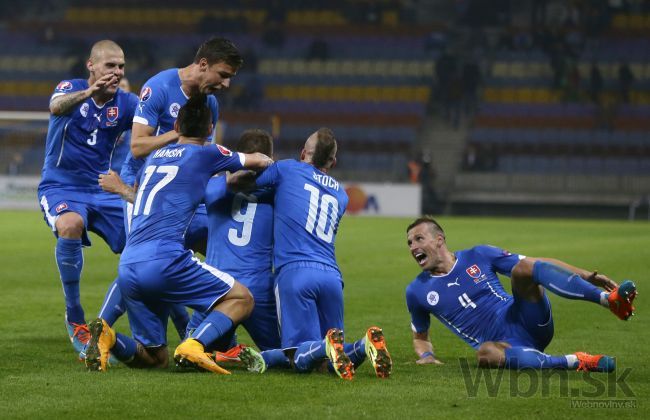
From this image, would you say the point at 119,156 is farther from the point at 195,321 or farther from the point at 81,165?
the point at 195,321

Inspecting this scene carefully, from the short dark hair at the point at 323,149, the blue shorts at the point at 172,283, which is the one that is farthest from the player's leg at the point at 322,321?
the short dark hair at the point at 323,149

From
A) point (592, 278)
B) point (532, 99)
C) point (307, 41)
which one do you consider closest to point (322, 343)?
point (592, 278)

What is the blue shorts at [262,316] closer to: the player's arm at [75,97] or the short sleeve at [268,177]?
the short sleeve at [268,177]

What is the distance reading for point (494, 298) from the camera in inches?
269

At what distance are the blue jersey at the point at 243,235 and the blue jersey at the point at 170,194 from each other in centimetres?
36

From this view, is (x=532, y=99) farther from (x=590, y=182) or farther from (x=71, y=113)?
(x=71, y=113)

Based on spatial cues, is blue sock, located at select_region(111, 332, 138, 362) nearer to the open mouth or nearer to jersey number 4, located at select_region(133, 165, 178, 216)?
jersey number 4, located at select_region(133, 165, 178, 216)

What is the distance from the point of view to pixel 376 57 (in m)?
38.0

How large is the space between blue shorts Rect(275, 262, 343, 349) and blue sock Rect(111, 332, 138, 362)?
88 cm

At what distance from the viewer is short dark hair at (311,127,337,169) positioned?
6785mm

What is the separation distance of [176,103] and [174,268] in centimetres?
162

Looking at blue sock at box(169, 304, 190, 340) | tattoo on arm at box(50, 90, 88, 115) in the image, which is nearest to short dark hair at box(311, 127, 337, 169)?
blue sock at box(169, 304, 190, 340)

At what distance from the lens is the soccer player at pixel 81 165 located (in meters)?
7.65

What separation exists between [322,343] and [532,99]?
30675mm
